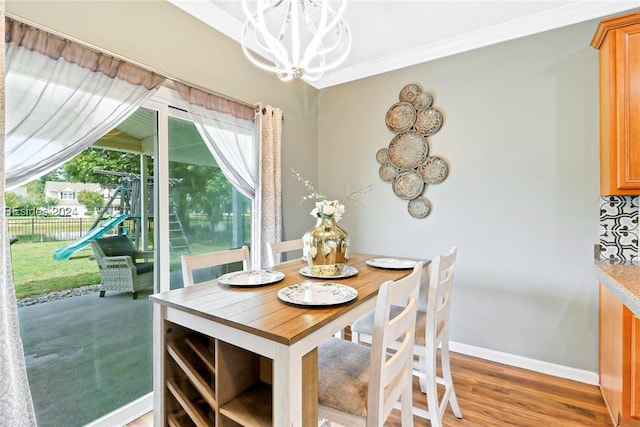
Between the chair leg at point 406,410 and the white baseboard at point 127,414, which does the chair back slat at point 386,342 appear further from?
the white baseboard at point 127,414

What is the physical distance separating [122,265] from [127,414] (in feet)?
2.88

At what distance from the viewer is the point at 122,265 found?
1.83 metres

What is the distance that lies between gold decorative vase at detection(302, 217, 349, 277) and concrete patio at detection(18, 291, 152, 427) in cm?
118

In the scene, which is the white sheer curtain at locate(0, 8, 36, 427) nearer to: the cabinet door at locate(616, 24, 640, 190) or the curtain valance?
the curtain valance

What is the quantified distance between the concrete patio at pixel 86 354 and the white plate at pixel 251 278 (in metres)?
0.81

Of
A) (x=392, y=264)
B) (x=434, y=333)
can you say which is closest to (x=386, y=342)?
(x=434, y=333)

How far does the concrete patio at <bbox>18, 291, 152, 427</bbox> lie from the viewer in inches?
59.0

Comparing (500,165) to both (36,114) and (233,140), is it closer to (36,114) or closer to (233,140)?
(233,140)

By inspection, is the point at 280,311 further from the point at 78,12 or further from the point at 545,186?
the point at 545,186

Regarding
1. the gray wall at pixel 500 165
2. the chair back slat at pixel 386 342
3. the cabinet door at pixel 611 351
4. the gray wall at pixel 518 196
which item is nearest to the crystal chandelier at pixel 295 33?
the gray wall at pixel 500 165

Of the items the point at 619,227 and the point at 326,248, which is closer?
the point at 326,248

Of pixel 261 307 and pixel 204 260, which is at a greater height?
pixel 204 260

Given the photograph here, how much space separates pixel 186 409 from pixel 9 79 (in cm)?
163

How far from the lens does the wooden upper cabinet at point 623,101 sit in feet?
5.59
